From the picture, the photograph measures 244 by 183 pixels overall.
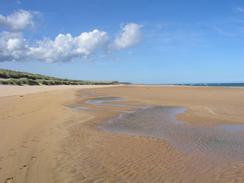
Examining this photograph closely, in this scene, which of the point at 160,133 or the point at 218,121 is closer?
the point at 160,133

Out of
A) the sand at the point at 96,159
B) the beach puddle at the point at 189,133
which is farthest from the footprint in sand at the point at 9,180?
the beach puddle at the point at 189,133

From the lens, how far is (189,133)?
12062mm

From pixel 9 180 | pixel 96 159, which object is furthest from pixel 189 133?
pixel 9 180

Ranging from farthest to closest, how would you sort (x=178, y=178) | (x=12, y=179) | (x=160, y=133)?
(x=160, y=133) < (x=178, y=178) < (x=12, y=179)

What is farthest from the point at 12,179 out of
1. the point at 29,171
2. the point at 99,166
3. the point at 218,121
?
the point at 218,121

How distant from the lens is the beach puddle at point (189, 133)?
9.37m

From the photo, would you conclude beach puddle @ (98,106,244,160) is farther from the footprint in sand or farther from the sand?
the footprint in sand

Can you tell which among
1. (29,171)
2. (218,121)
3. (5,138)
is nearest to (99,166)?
(29,171)

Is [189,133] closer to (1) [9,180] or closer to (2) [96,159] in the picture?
(2) [96,159]

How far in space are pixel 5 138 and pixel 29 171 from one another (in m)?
3.46

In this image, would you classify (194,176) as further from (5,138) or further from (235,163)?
(5,138)

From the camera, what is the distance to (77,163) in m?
7.66

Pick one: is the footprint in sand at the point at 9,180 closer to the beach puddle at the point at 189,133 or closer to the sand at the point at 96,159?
the sand at the point at 96,159

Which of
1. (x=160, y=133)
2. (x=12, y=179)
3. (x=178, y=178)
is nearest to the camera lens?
(x=12, y=179)
